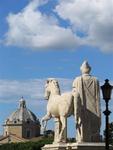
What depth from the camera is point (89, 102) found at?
26.3 m

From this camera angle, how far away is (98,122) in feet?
86.0

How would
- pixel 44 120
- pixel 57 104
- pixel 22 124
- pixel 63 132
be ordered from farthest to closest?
pixel 22 124, pixel 44 120, pixel 63 132, pixel 57 104

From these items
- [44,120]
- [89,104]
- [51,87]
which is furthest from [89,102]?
[44,120]

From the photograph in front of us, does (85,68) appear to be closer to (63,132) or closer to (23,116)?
(63,132)

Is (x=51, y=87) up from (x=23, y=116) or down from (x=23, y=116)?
down

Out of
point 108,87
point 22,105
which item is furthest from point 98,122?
point 22,105

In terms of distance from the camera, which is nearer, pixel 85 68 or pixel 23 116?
pixel 85 68

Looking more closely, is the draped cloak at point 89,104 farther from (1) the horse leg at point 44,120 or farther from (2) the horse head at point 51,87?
(1) the horse leg at point 44,120

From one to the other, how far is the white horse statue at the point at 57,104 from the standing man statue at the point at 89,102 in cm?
49

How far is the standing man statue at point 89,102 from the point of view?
85.6 feet

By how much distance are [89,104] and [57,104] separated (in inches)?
51.3

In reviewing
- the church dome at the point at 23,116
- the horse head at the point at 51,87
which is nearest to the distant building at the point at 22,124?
the church dome at the point at 23,116

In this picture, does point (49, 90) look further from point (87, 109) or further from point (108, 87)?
point (108, 87)

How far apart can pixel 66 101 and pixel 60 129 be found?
1492 millimetres
